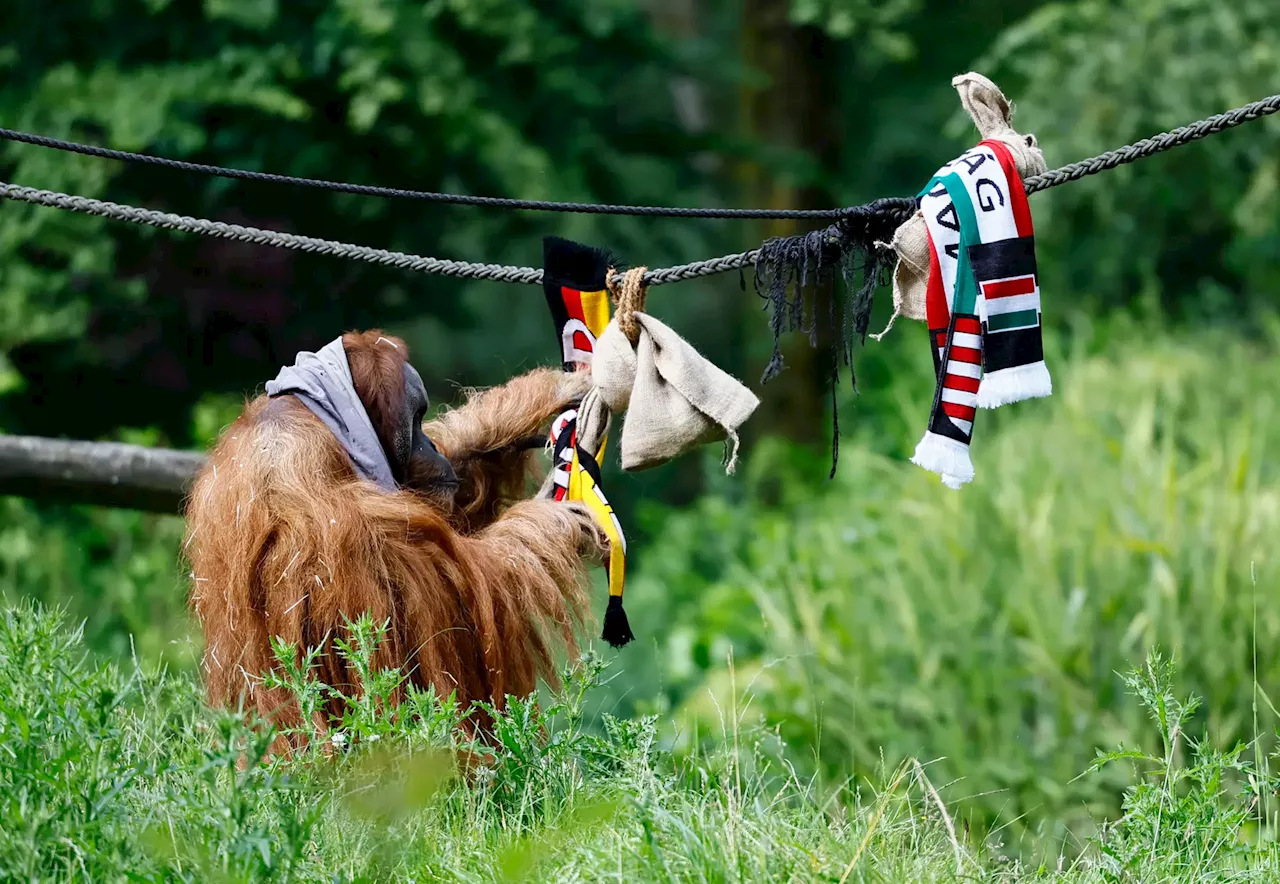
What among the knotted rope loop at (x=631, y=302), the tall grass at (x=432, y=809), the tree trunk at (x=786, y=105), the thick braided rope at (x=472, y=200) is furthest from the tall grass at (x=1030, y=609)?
the tree trunk at (x=786, y=105)

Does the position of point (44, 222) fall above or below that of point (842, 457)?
above

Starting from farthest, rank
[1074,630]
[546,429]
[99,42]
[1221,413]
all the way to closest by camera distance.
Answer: [1221,413]
[99,42]
[1074,630]
[546,429]

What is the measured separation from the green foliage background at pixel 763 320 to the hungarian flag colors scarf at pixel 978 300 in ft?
4.71

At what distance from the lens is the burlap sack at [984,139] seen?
2523mm

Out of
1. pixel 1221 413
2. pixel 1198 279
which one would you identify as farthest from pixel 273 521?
pixel 1198 279

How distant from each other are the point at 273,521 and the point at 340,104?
4.67 metres

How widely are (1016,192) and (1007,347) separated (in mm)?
298

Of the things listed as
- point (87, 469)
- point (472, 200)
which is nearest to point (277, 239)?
point (472, 200)

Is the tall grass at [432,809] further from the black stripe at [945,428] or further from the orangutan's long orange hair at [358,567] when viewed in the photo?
the black stripe at [945,428]

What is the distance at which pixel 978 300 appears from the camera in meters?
2.41

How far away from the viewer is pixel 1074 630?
4816 mm

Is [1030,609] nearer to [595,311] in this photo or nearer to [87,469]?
[595,311]

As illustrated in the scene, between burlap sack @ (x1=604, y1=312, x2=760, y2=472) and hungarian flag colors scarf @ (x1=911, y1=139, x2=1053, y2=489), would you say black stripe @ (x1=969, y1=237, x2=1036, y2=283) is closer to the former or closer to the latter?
hungarian flag colors scarf @ (x1=911, y1=139, x2=1053, y2=489)

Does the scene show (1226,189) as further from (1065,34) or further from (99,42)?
(99,42)
